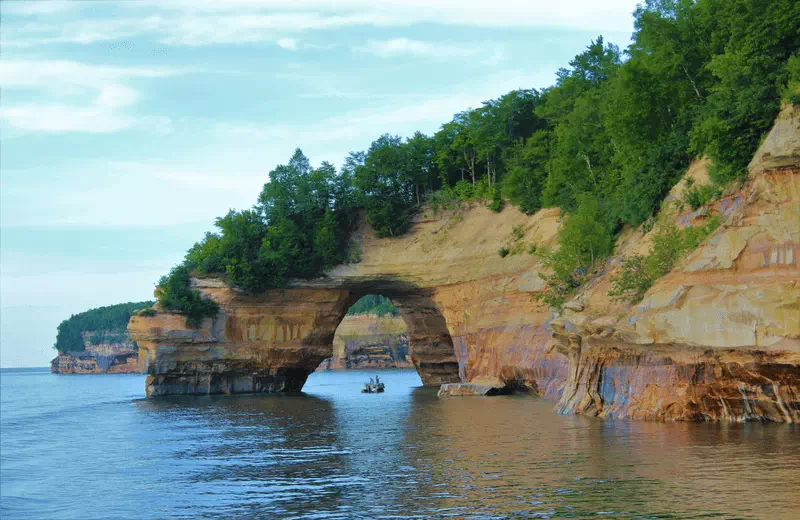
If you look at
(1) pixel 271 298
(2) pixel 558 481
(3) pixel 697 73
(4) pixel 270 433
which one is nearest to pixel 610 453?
(2) pixel 558 481

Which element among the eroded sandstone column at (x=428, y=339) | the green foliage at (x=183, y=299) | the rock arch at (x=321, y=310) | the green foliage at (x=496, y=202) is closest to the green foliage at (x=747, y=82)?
the rock arch at (x=321, y=310)

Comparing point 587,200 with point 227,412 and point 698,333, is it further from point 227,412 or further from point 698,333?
point 227,412

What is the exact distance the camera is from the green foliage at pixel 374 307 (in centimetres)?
16216

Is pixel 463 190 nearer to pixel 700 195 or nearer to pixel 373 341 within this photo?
pixel 700 195

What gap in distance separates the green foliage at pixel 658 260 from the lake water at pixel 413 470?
19.6ft

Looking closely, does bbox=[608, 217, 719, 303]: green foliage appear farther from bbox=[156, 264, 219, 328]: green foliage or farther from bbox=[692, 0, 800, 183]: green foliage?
bbox=[156, 264, 219, 328]: green foliage

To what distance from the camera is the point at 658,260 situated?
35.4m

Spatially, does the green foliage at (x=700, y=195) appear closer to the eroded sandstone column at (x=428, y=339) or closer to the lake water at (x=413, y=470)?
the lake water at (x=413, y=470)

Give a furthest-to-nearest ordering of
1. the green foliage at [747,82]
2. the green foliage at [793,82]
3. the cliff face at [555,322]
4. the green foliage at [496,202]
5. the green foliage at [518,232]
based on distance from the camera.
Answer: the green foliage at [496,202]
the green foliage at [518,232]
the green foliage at [747,82]
the green foliage at [793,82]
the cliff face at [555,322]

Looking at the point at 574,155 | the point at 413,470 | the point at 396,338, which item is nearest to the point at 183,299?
the point at 574,155

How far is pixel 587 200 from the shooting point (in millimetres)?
52625

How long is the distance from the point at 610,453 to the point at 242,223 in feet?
Result: 178

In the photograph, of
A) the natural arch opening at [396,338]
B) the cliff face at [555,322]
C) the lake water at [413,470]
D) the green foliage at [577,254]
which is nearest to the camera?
the lake water at [413,470]

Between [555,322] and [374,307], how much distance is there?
127 meters
